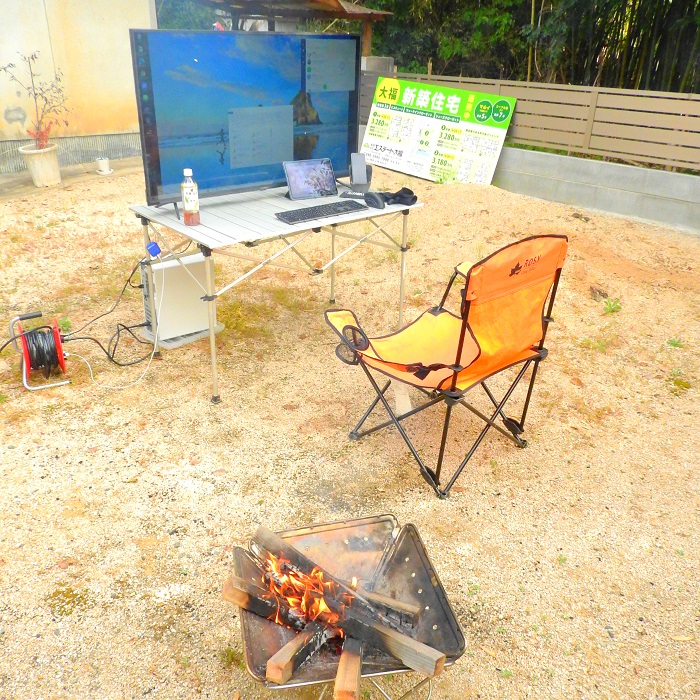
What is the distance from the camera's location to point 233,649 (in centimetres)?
216

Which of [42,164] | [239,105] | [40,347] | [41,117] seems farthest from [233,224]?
[41,117]

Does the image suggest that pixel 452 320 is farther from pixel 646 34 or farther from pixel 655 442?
pixel 646 34

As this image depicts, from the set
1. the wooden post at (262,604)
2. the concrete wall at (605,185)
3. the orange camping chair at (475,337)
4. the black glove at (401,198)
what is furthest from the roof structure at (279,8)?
the wooden post at (262,604)

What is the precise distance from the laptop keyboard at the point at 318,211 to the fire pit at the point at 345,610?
203 cm

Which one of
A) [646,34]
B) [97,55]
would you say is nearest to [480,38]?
[646,34]

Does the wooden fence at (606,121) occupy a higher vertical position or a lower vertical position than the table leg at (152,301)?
higher

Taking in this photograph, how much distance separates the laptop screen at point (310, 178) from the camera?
4102 millimetres

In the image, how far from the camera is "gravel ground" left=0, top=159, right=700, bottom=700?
7.03ft

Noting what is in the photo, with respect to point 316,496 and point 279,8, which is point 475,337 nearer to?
point 316,496

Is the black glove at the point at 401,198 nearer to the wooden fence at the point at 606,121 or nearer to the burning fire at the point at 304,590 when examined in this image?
the burning fire at the point at 304,590

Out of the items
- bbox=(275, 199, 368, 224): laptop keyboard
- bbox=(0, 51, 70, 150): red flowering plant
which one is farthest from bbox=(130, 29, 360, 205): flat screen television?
bbox=(0, 51, 70, 150): red flowering plant

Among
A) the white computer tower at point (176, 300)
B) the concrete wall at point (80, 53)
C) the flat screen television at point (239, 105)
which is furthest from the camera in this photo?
Answer: the concrete wall at point (80, 53)

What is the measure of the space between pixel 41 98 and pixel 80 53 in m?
0.82

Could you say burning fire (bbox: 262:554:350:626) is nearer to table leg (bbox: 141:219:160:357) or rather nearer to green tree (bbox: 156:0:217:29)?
table leg (bbox: 141:219:160:357)
